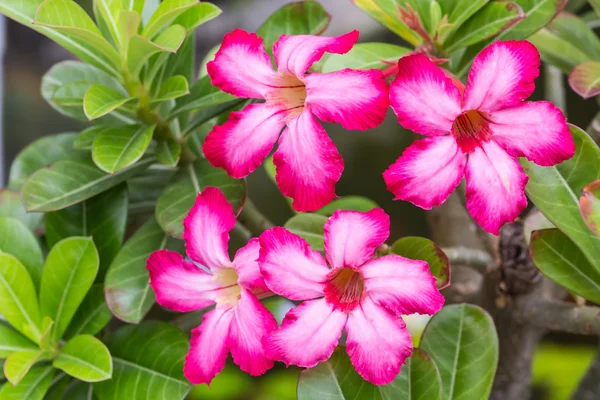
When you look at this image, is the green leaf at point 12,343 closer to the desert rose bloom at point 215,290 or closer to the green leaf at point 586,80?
the desert rose bloom at point 215,290

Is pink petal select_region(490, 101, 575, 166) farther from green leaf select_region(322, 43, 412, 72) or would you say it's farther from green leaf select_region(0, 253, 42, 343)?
green leaf select_region(0, 253, 42, 343)

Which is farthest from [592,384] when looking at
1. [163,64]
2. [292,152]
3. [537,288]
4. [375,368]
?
[163,64]

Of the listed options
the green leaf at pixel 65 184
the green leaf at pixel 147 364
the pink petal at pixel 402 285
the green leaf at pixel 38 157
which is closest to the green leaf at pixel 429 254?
the pink petal at pixel 402 285

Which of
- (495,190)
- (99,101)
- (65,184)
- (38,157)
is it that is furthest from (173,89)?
(495,190)

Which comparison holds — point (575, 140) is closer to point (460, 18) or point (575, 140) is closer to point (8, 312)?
point (460, 18)

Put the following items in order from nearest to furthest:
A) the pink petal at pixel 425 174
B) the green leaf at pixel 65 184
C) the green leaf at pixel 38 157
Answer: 1. the pink petal at pixel 425 174
2. the green leaf at pixel 65 184
3. the green leaf at pixel 38 157

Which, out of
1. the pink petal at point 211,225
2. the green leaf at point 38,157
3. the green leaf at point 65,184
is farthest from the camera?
the green leaf at point 38,157
